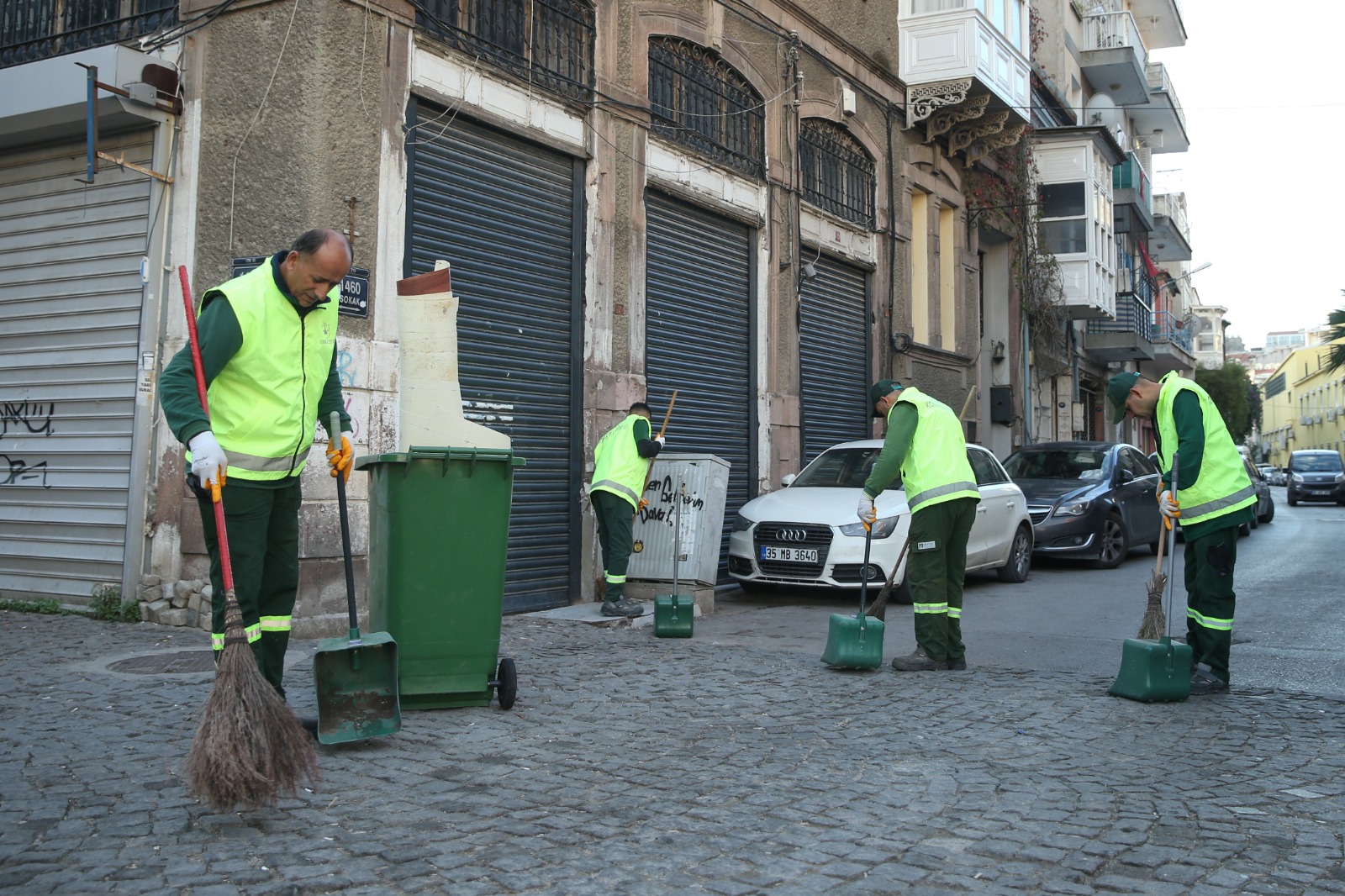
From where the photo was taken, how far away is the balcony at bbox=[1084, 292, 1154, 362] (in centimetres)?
2920

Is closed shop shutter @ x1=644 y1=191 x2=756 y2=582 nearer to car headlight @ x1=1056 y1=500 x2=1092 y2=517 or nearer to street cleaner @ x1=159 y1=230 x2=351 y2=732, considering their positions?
car headlight @ x1=1056 y1=500 x2=1092 y2=517

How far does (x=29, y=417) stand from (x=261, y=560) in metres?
5.81

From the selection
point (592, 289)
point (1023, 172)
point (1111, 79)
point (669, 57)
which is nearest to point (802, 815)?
point (592, 289)

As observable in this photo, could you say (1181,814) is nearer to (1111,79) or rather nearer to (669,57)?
(669,57)

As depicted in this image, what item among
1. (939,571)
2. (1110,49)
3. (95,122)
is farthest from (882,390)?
(1110,49)

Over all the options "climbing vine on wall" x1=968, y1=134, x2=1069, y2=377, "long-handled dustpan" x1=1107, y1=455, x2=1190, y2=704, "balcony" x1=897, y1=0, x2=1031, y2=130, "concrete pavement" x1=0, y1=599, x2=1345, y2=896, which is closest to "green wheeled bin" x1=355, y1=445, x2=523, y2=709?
"concrete pavement" x1=0, y1=599, x2=1345, y2=896

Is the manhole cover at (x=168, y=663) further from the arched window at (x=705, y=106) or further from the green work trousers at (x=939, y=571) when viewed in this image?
the arched window at (x=705, y=106)

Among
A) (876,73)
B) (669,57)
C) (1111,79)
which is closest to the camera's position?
(669,57)

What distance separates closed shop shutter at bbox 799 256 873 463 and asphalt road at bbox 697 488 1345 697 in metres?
2.94

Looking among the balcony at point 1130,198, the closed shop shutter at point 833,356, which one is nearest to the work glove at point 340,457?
the closed shop shutter at point 833,356

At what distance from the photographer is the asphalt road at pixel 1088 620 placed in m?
7.23

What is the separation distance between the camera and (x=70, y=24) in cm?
919

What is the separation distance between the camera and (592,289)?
1050cm

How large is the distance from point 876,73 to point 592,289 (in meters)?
7.83
